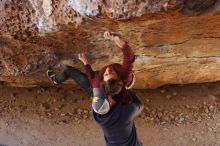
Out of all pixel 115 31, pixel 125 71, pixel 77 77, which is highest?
pixel 115 31

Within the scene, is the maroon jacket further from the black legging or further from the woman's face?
the black legging

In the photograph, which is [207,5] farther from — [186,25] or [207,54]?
[207,54]

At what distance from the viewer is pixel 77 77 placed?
382 centimetres

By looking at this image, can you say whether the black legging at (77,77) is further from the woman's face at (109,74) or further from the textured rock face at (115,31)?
the woman's face at (109,74)

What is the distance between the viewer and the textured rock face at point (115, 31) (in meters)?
3.20

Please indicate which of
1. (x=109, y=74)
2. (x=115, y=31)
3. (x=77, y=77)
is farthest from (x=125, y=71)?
(x=77, y=77)

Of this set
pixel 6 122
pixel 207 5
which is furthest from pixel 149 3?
pixel 6 122

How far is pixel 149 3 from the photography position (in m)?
3.07

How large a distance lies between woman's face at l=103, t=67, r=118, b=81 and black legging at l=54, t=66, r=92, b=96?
0.44 metres

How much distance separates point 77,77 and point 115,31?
530 mm

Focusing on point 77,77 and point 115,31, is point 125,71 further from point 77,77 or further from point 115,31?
point 77,77

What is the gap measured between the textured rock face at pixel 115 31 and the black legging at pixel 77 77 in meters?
0.29

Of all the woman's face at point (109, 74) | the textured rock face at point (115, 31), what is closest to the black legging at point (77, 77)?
the textured rock face at point (115, 31)

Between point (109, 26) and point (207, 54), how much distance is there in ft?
3.80
